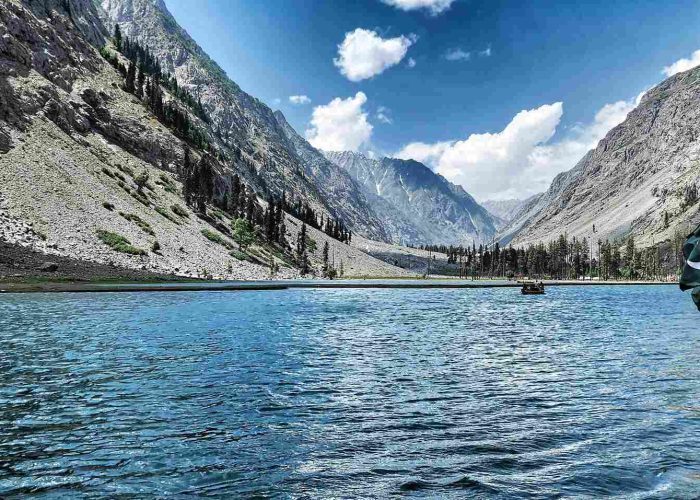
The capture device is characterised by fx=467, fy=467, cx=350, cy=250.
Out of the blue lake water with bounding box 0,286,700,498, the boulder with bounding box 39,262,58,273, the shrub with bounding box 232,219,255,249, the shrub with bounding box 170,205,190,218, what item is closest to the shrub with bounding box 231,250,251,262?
the shrub with bounding box 232,219,255,249

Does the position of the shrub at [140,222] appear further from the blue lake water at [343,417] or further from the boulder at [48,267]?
the blue lake water at [343,417]

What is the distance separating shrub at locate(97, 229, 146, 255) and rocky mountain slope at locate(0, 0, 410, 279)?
0.24 m

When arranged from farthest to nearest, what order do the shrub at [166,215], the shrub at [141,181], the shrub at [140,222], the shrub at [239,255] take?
the shrub at [239,255] → the shrub at [141,181] → the shrub at [166,215] → the shrub at [140,222]

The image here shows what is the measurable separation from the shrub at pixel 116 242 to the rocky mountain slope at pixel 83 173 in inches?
9.6

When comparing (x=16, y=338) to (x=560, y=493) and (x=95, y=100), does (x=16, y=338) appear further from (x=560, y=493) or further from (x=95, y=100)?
(x=95, y=100)

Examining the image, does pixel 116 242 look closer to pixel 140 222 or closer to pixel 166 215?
pixel 140 222

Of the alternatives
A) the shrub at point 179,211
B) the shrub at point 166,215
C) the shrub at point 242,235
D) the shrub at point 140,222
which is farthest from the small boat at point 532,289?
the shrub at point 179,211

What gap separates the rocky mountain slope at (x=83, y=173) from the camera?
353 ft

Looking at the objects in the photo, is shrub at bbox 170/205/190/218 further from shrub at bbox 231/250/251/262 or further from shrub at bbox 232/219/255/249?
shrub at bbox 231/250/251/262

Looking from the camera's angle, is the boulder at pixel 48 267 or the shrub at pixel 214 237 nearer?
the boulder at pixel 48 267

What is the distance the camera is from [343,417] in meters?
17.2

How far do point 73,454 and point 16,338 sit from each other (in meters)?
26.1

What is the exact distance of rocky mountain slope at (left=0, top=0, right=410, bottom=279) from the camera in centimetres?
10762

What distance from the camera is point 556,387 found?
22.6 m
